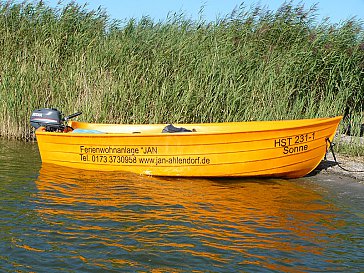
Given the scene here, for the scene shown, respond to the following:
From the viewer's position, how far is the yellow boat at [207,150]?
8133mm

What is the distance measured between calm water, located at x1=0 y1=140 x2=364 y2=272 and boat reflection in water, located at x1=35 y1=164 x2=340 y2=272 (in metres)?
0.01

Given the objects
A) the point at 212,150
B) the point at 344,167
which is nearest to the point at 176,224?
the point at 212,150

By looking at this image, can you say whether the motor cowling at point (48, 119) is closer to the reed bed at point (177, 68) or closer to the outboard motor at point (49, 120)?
the outboard motor at point (49, 120)

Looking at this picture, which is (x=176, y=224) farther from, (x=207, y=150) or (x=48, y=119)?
(x=48, y=119)

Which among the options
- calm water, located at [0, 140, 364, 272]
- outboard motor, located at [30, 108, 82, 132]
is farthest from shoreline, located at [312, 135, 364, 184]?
outboard motor, located at [30, 108, 82, 132]

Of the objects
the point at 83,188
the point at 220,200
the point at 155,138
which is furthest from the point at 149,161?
the point at 220,200

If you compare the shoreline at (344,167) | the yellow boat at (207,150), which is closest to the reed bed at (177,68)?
the shoreline at (344,167)

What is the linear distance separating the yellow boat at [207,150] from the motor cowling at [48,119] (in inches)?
18.5

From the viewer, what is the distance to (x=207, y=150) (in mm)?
8305

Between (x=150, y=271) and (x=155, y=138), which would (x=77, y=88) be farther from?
(x=150, y=271)

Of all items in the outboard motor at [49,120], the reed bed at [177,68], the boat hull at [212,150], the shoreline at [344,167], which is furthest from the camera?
the reed bed at [177,68]

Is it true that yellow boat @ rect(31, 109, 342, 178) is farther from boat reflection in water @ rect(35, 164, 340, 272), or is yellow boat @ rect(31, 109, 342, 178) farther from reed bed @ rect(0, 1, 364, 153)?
reed bed @ rect(0, 1, 364, 153)

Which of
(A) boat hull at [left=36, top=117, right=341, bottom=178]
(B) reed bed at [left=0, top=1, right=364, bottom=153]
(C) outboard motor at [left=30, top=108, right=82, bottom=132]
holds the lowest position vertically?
(A) boat hull at [left=36, top=117, right=341, bottom=178]

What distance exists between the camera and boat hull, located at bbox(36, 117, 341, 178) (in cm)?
812
